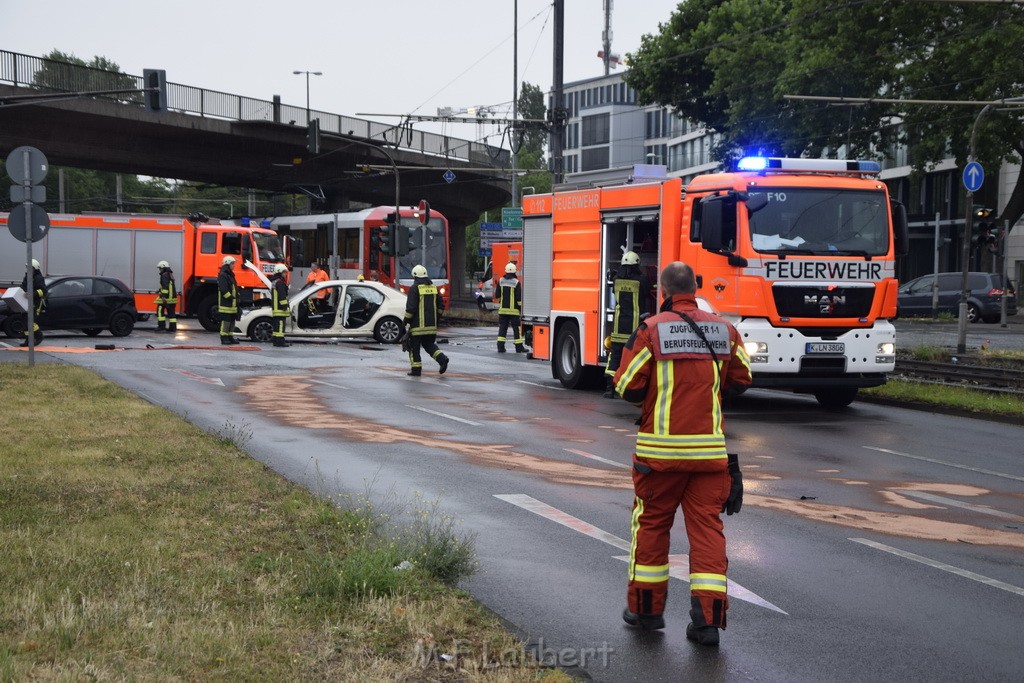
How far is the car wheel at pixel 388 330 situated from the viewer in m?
31.2

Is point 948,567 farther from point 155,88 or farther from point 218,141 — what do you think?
point 218,141

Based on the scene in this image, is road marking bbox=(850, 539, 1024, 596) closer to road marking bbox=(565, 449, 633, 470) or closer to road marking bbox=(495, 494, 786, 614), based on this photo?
road marking bbox=(495, 494, 786, 614)

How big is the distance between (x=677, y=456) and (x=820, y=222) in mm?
10716

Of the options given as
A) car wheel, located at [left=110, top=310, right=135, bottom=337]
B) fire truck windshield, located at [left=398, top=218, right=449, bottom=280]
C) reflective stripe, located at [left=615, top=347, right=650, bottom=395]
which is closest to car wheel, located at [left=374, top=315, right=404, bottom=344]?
car wheel, located at [left=110, top=310, right=135, bottom=337]

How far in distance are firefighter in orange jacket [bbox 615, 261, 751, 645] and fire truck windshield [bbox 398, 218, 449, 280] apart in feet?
132

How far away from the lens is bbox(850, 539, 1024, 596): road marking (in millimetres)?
7184

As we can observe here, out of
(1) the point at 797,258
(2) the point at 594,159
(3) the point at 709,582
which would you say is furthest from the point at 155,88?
(2) the point at 594,159

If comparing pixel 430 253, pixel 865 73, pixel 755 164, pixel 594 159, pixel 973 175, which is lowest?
pixel 430 253

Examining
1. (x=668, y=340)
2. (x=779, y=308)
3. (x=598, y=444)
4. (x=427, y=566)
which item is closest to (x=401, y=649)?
(x=427, y=566)

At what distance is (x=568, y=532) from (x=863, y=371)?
868 centimetres

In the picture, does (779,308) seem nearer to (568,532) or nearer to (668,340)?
(568,532)

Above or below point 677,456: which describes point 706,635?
below

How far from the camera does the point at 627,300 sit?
1698 centimetres

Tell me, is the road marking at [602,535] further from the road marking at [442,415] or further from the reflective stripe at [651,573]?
the road marking at [442,415]
